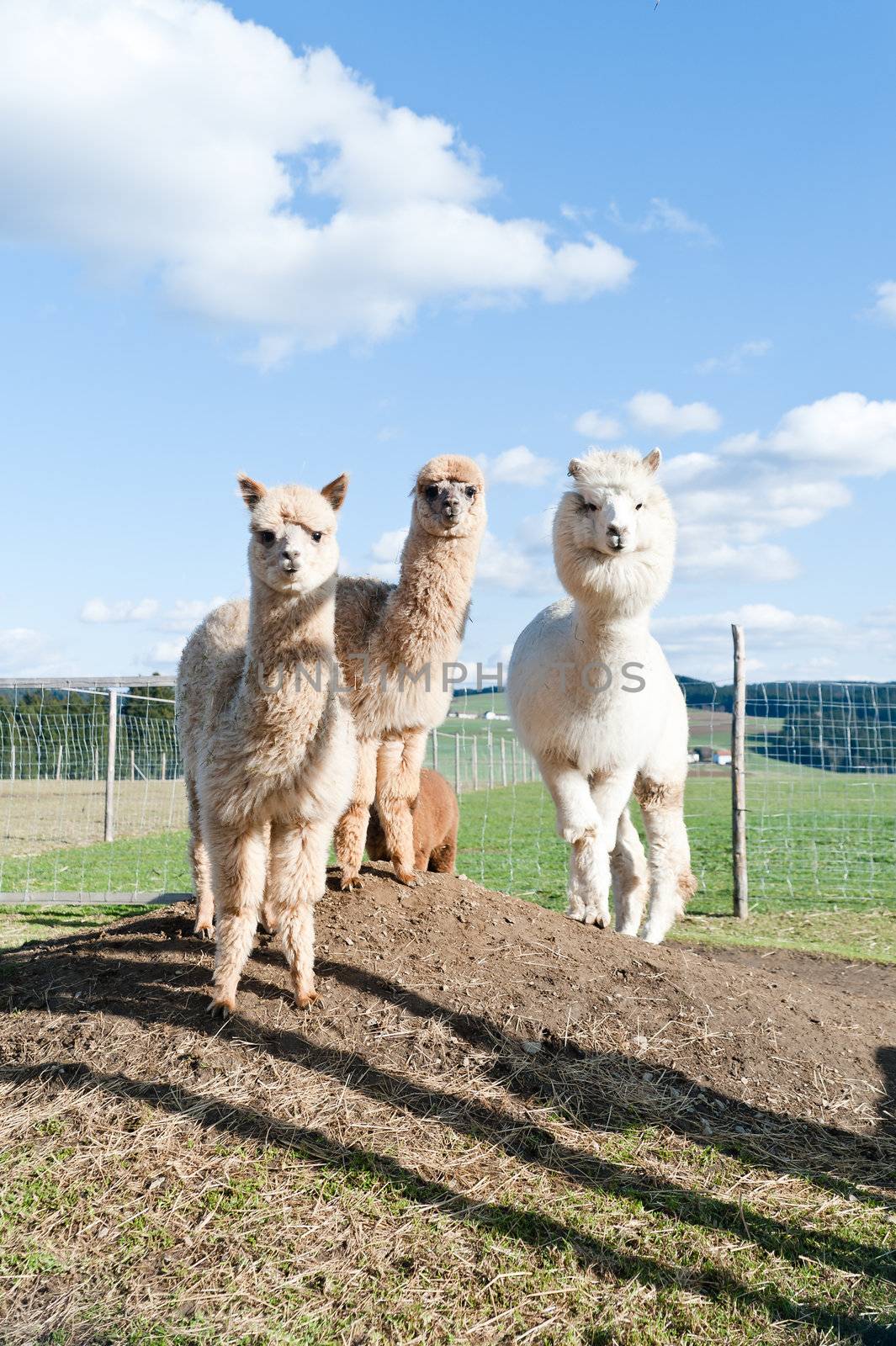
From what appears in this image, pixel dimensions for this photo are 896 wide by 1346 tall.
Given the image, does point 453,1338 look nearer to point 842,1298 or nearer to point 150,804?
point 842,1298

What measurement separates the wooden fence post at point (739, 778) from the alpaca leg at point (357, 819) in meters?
6.04

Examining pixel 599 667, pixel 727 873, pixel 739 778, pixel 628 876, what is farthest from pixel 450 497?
pixel 727 873

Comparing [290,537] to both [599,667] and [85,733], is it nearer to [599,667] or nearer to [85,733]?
[599,667]

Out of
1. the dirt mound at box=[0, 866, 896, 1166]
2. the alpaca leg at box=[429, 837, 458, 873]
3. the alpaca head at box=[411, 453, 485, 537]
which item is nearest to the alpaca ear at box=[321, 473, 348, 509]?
the alpaca head at box=[411, 453, 485, 537]

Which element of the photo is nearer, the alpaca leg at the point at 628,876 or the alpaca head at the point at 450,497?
the alpaca head at the point at 450,497

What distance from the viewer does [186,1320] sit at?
3279mm

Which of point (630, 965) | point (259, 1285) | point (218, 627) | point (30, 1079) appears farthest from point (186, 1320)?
point (218, 627)

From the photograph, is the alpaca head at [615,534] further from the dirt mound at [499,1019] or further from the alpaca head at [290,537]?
the dirt mound at [499,1019]

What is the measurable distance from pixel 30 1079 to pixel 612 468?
430 centimetres

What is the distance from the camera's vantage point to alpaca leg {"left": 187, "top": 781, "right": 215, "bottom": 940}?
6.00 metres

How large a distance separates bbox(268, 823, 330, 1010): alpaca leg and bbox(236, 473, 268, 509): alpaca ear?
1.58 meters

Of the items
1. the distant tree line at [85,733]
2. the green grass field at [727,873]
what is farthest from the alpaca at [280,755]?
the distant tree line at [85,733]

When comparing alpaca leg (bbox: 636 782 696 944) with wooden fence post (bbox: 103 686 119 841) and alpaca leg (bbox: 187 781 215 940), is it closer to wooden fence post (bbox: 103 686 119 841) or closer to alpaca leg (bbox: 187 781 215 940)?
alpaca leg (bbox: 187 781 215 940)

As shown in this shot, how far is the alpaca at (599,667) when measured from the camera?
5.44m
